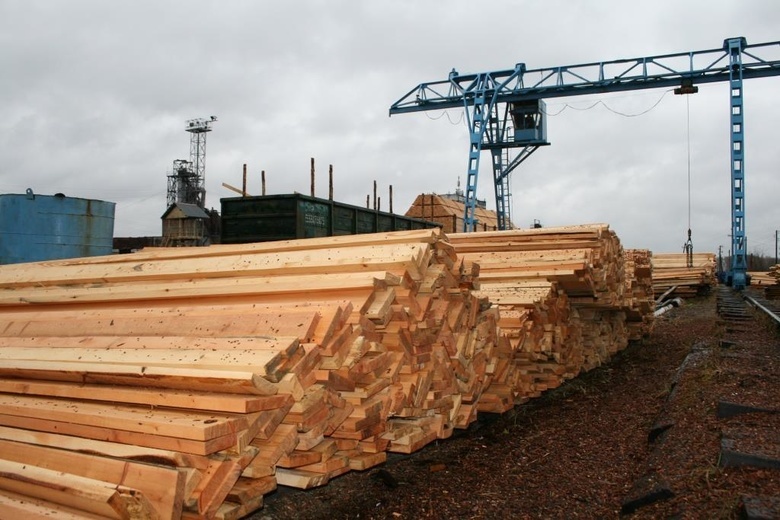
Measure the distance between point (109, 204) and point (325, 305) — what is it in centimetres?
1254

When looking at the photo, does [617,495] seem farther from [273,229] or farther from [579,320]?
[273,229]

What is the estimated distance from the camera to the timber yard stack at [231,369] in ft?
9.96

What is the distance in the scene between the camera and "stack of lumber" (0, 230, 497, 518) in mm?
3029

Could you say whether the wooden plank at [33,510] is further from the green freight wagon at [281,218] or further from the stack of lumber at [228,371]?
the green freight wagon at [281,218]

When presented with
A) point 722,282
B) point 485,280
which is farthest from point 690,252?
point 485,280

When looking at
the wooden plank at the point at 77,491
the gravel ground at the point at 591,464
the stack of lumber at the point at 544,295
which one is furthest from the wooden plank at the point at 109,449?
the stack of lumber at the point at 544,295

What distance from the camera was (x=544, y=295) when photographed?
7.26m

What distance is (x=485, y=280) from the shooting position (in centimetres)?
814

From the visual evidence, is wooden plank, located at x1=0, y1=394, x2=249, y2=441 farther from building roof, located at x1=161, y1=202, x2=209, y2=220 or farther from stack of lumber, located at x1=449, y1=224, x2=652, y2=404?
building roof, located at x1=161, y1=202, x2=209, y2=220

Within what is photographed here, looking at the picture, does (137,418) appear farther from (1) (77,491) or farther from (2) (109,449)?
(1) (77,491)

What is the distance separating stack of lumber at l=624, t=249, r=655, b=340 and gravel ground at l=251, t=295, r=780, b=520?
3902 mm

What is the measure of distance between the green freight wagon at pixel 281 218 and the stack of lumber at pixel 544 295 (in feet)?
12.6

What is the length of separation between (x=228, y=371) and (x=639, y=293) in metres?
11.2

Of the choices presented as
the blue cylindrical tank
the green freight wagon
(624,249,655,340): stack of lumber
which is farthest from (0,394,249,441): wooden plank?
Answer: the blue cylindrical tank
